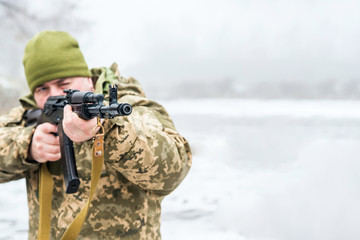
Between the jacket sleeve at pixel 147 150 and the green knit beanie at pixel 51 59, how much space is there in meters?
0.36

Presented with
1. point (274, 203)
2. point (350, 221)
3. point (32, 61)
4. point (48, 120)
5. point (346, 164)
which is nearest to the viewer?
point (48, 120)

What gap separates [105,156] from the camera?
4.69 feet

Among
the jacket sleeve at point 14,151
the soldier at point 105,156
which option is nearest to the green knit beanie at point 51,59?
the soldier at point 105,156

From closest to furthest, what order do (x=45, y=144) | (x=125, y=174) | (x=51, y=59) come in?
(x=125, y=174)
(x=45, y=144)
(x=51, y=59)

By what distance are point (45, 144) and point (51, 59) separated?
1.48 feet

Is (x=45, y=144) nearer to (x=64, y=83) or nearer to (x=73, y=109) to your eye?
(x=64, y=83)

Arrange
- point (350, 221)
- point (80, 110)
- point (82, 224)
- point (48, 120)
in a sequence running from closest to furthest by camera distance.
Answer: point (80, 110)
point (82, 224)
point (48, 120)
point (350, 221)

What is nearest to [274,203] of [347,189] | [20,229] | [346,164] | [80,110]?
[347,189]

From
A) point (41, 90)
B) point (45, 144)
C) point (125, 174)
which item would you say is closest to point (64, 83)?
point (41, 90)

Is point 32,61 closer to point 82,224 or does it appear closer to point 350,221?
point 82,224

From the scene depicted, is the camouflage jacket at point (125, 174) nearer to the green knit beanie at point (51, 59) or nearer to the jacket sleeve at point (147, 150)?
the jacket sleeve at point (147, 150)

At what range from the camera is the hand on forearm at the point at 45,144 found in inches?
65.8

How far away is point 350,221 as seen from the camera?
5.75 m

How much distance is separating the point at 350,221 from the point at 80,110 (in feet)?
18.2
